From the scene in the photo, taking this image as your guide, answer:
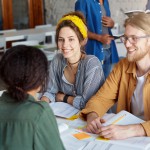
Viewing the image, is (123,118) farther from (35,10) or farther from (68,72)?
(35,10)

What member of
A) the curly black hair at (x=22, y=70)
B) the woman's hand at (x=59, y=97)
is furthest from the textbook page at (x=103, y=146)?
the woman's hand at (x=59, y=97)

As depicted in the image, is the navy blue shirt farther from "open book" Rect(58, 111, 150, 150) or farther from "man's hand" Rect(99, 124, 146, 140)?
"man's hand" Rect(99, 124, 146, 140)

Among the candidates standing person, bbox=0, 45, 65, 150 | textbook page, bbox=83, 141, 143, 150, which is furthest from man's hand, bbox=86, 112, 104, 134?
standing person, bbox=0, 45, 65, 150

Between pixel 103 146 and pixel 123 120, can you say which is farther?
pixel 123 120

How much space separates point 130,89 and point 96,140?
1.74 feet

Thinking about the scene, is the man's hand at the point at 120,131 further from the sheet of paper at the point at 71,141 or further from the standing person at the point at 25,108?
the standing person at the point at 25,108

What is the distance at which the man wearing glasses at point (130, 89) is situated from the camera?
1543mm

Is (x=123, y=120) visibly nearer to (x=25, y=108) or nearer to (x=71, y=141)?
(x=71, y=141)

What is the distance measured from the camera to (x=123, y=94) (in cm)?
196

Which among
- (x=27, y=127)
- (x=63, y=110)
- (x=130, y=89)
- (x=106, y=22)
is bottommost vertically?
(x=63, y=110)

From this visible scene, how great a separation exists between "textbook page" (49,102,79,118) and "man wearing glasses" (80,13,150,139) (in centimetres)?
10

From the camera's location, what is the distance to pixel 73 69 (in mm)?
2215

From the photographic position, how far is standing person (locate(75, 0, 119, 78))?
118 inches

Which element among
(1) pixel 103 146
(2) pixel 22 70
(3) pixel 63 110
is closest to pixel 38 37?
(3) pixel 63 110
